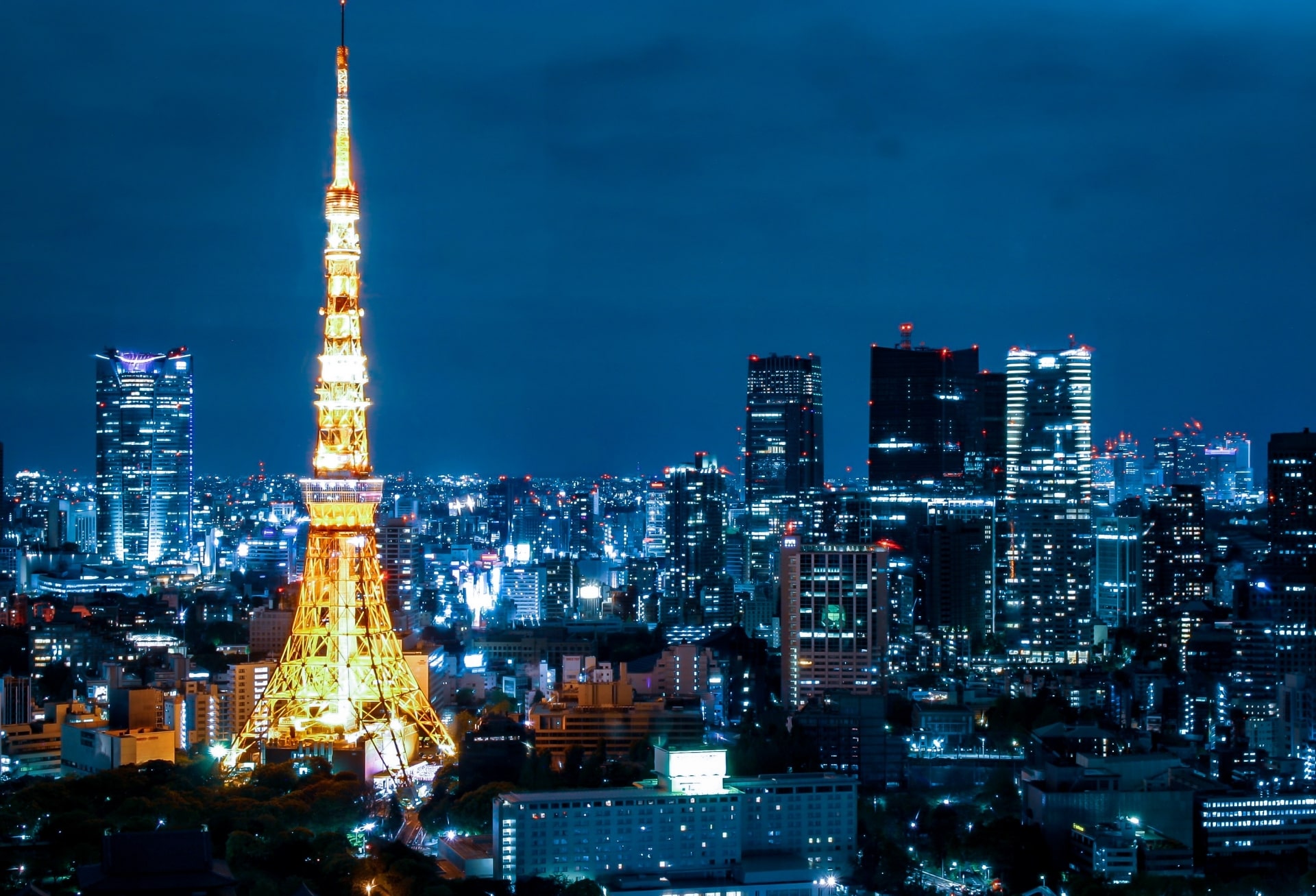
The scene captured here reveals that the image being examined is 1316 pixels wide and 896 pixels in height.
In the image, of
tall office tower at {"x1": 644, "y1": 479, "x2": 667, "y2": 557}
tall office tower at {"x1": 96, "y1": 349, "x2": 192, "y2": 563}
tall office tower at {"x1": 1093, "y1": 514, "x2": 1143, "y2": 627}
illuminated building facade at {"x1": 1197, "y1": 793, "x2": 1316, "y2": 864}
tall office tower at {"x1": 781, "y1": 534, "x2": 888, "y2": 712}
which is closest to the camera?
illuminated building facade at {"x1": 1197, "y1": 793, "x2": 1316, "y2": 864}

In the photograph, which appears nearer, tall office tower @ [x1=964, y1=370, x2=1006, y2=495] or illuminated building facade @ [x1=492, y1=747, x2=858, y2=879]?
illuminated building facade @ [x1=492, y1=747, x2=858, y2=879]

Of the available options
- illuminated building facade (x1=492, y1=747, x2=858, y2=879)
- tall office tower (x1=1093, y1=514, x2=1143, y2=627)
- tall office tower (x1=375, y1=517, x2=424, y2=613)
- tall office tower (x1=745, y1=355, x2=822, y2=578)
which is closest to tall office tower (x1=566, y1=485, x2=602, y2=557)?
tall office tower (x1=745, y1=355, x2=822, y2=578)

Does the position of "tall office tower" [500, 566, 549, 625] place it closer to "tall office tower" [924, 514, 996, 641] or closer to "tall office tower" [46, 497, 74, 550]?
"tall office tower" [924, 514, 996, 641]

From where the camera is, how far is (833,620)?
2317 cm

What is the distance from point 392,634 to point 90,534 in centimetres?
2742

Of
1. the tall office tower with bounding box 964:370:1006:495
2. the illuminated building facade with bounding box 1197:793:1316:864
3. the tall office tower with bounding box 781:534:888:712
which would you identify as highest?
the tall office tower with bounding box 964:370:1006:495

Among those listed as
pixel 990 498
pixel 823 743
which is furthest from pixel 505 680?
pixel 990 498

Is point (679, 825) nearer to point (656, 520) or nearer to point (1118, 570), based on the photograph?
point (1118, 570)

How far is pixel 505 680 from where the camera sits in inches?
934

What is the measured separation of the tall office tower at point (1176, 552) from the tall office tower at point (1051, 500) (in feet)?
3.33

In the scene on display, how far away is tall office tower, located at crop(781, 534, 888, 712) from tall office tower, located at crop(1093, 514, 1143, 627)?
10.1 m

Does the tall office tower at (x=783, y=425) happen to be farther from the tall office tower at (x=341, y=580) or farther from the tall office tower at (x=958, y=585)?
the tall office tower at (x=341, y=580)

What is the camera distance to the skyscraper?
42000 millimetres

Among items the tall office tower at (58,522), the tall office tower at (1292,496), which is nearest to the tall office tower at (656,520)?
the tall office tower at (58,522)
